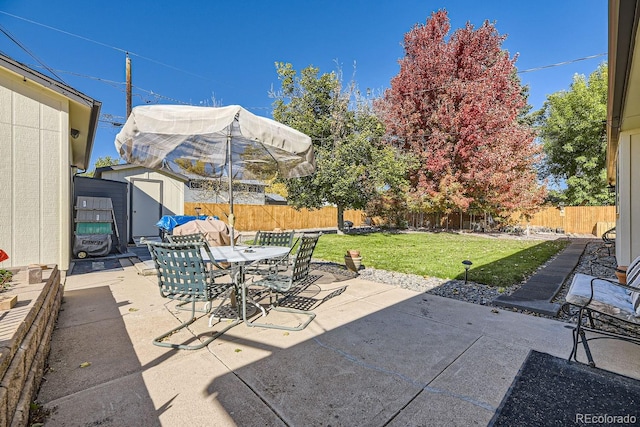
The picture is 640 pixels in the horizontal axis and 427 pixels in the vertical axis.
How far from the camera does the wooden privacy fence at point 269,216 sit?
17.4 m

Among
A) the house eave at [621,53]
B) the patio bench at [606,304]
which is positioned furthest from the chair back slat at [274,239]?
the house eave at [621,53]

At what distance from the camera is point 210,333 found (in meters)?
3.18

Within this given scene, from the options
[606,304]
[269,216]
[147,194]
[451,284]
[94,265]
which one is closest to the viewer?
[606,304]

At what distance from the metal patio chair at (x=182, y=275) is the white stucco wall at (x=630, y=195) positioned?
23.9 ft

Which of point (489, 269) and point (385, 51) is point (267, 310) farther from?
point (385, 51)

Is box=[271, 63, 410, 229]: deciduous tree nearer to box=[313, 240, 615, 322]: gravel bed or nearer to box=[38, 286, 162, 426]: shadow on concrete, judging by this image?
box=[313, 240, 615, 322]: gravel bed

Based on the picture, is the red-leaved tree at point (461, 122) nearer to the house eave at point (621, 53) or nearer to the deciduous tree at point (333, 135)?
the deciduous tree at point (333, 135)

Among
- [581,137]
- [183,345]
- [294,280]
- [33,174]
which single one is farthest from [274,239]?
[581,137]

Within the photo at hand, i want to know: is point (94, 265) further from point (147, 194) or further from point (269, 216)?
point (269, 216)

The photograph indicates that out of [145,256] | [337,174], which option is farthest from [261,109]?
[145,256]

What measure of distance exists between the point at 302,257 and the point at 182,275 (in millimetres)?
1379

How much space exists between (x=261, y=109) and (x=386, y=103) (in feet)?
24.5

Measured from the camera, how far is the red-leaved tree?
15531mm

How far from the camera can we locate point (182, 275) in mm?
2984
